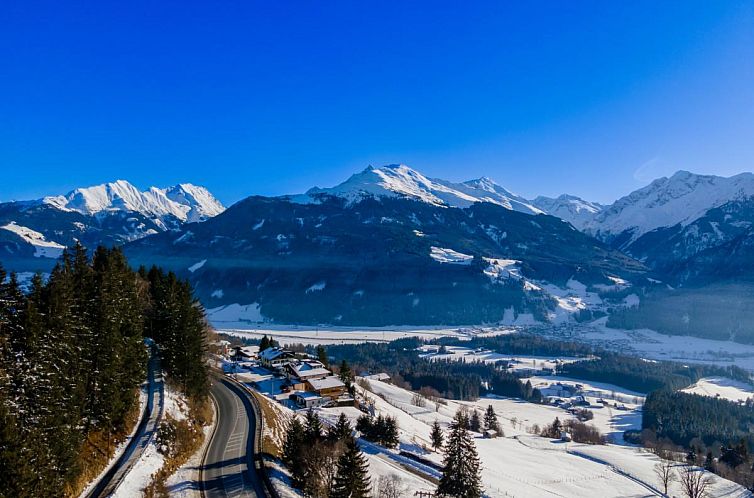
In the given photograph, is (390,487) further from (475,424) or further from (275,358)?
(475,424)

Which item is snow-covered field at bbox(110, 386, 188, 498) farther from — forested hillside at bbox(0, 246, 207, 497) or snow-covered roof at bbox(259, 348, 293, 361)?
snow-covered roof at bbox(259, 348, 293, 361)

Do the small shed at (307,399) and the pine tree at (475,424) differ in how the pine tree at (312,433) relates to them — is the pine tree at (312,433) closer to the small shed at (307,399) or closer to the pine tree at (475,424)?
the small shed at (307,399)

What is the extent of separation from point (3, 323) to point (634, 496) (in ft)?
278

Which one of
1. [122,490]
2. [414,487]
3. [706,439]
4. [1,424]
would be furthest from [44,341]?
[706,439]

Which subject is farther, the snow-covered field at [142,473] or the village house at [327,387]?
the village house at [327,387]

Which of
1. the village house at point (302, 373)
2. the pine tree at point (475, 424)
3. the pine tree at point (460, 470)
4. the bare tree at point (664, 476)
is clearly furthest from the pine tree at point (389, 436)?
the pine tree at point (475, 424)

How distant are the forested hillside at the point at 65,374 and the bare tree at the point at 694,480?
258ft

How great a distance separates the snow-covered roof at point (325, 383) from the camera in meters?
83.5

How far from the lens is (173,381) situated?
50938 mm

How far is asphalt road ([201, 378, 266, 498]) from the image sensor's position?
37.1 m

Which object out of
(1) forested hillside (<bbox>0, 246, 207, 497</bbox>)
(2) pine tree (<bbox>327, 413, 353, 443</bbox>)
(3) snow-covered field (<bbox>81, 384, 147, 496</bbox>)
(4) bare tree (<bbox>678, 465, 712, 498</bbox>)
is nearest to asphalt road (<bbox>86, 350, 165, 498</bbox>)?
(3) snow-covered field (<bbox>81, 384, 147, 496</bbox>)

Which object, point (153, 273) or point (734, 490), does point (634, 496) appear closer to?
point (734, 490)

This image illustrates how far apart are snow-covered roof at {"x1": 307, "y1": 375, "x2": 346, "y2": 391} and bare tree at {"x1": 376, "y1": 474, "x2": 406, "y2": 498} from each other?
108 feet

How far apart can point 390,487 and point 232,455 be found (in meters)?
15.5
